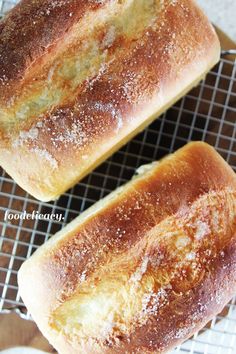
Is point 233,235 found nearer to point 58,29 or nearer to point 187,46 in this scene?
point 187,46

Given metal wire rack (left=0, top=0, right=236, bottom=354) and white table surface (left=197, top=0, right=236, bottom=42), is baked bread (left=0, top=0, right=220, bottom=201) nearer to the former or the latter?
metal wire rack (left=0, top=0, right=236, bottom=354)

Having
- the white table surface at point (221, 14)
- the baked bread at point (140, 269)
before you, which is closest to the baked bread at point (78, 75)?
the baked bread at point (140, 269)

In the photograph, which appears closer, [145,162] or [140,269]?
[140,269]

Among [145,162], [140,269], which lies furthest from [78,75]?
[140,269]

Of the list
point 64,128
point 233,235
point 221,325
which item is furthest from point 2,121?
point 221,325

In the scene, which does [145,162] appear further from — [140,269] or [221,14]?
[221,14]

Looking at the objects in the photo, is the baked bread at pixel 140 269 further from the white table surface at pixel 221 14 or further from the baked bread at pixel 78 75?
the white table surface at pixel 221 14
